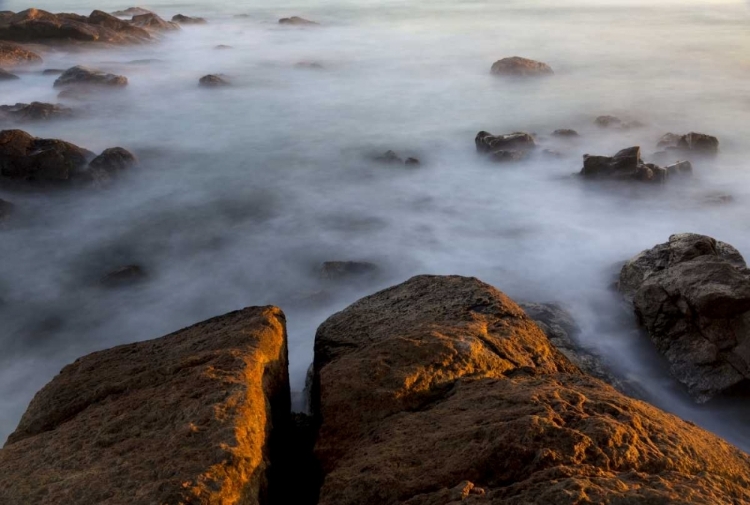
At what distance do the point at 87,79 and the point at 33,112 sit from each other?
2.69m

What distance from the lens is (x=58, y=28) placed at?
18.0 meters

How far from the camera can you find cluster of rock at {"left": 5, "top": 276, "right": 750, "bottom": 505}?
7.65ft

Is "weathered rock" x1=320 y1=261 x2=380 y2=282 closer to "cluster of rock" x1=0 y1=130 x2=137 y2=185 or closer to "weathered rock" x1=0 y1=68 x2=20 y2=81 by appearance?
"cluster of rock" x1=0 y1=130 x2=137 y2=185

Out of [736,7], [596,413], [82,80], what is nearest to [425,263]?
[596,413]

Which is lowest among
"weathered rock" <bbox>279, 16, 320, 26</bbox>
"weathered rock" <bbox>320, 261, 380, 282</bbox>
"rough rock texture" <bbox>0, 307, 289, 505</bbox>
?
Answer: "weathered rock" <bbox>279, 16, 320, 26</bbox>

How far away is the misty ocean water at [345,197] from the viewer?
6.60m

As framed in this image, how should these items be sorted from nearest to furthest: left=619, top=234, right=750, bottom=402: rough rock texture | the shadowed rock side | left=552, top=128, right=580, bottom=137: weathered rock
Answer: the shadowed rock side
left=619, top=234, right=750, bottom=402: rough rock texture
left=552, top=128, right=580, bottom=137: weathered rock

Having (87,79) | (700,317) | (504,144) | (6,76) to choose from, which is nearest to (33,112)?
(87,79)

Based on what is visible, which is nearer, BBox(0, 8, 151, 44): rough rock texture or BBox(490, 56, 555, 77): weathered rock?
BBox(490, 56, 555, 77): weathered rock

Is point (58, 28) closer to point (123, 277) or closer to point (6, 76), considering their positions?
point (6, 76)

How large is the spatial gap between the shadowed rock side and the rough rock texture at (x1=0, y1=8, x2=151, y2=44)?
58.3 feet

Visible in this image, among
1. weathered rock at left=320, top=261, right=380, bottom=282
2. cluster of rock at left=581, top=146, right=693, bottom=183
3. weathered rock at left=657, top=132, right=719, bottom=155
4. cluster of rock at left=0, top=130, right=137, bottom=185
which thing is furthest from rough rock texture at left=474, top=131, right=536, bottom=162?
cluster of rock at left=0, top=130, right=137, bottom=185

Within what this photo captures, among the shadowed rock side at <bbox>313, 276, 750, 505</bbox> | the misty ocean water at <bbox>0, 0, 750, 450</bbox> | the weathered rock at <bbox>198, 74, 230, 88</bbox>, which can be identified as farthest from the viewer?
the weathered rock at <bbox>198, 74, 230, 88</bbox>

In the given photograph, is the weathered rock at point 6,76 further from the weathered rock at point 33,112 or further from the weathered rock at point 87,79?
the weathered rock at point 33,112
